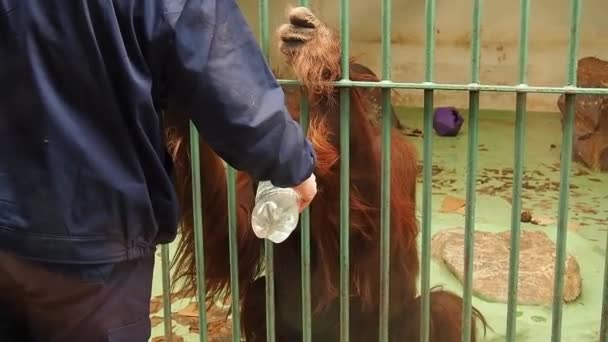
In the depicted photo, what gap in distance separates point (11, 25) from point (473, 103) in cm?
78

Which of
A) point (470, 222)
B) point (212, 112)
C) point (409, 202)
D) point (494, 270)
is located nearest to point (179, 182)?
point (409, 202)

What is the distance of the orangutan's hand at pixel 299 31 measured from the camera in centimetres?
151

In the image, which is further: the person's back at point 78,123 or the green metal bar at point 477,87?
the green metal bar at point 477,87

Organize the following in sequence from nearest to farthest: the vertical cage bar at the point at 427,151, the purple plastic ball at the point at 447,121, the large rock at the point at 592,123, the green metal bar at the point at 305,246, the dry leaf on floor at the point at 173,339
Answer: the vertical cage bar at the point at 427,151 < the green metal bar at the point at 305,246 < the dry leaf on floor at the point at 173,339 < the large rock at the point at 592,123 < the purple plastic ball at the point at 447,121

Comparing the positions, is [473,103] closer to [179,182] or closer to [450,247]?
[179,182]

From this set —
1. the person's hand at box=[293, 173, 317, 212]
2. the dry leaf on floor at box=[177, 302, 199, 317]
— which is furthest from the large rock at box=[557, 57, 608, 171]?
the person's hand at box=[293, 173, 317, 212]

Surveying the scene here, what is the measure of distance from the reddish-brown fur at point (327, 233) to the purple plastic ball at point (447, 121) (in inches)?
108

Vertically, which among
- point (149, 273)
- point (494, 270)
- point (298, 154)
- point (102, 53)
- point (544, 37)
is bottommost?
point (494, 270)

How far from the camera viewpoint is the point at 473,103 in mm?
1381

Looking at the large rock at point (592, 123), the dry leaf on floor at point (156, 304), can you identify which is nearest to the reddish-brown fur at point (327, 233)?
the dry leaf on floor at point (156, 304)

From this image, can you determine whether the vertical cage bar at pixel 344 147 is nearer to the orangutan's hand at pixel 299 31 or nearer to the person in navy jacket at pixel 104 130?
the orangutan's hand at pixel 299 31

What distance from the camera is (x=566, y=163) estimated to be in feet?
4.50

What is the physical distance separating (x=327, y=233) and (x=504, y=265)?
A: 1216mm

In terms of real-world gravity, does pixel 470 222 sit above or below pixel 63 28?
below
